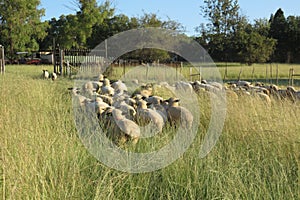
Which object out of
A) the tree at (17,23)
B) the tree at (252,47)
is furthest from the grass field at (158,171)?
the tree at (17,23)

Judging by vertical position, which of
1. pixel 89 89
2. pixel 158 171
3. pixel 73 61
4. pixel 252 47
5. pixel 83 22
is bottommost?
pixel 158 171

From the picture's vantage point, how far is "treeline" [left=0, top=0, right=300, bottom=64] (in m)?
32.1

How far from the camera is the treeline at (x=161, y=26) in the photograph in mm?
32062

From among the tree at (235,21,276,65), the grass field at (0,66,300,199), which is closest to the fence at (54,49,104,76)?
the grass field at (0,66,300,199)

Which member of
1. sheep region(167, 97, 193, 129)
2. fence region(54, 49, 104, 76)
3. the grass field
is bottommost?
the grass field

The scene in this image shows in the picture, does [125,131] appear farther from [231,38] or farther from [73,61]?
[231,38]

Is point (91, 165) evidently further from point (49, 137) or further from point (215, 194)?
point (215, 194)

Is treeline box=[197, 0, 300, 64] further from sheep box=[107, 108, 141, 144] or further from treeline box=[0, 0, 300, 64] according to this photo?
sheep box=[107, 108, 141, 144]

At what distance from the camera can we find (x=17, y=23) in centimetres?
3969

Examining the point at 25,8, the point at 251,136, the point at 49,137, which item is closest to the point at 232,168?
the point at 251,136

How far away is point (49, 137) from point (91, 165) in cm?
75

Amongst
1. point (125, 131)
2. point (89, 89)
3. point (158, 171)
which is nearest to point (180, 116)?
point (125, 131)

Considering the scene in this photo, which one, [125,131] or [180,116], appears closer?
[125,131]

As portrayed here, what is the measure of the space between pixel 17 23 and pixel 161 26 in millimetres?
18788
